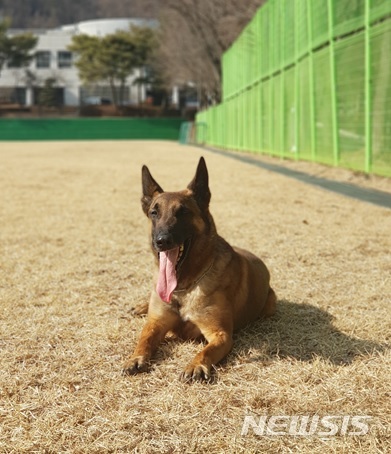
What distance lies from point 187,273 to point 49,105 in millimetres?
74864

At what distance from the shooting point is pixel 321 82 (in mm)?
12383

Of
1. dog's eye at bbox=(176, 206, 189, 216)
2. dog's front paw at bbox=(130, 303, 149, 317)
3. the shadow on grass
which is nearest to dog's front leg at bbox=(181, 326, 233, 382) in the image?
the shadow on grass

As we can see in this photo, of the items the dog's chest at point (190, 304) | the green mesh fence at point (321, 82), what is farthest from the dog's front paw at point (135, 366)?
the green mesh fence at point (321, 82)

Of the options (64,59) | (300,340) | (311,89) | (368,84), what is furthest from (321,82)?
(64,59)

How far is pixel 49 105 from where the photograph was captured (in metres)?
74.0

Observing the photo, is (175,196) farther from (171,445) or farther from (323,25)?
(323,25)

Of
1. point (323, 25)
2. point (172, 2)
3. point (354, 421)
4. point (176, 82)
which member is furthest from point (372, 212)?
point (176, 82)

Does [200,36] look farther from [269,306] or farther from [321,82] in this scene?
[269,306]

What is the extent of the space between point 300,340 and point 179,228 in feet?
2.88

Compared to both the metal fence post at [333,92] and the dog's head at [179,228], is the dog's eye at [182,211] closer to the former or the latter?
the dog's head at [179,228]

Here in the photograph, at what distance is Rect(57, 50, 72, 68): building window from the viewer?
85.2 m

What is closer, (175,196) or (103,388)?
(103,388)

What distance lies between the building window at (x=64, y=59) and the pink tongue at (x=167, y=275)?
8740cm

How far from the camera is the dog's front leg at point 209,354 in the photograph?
2.55 m
